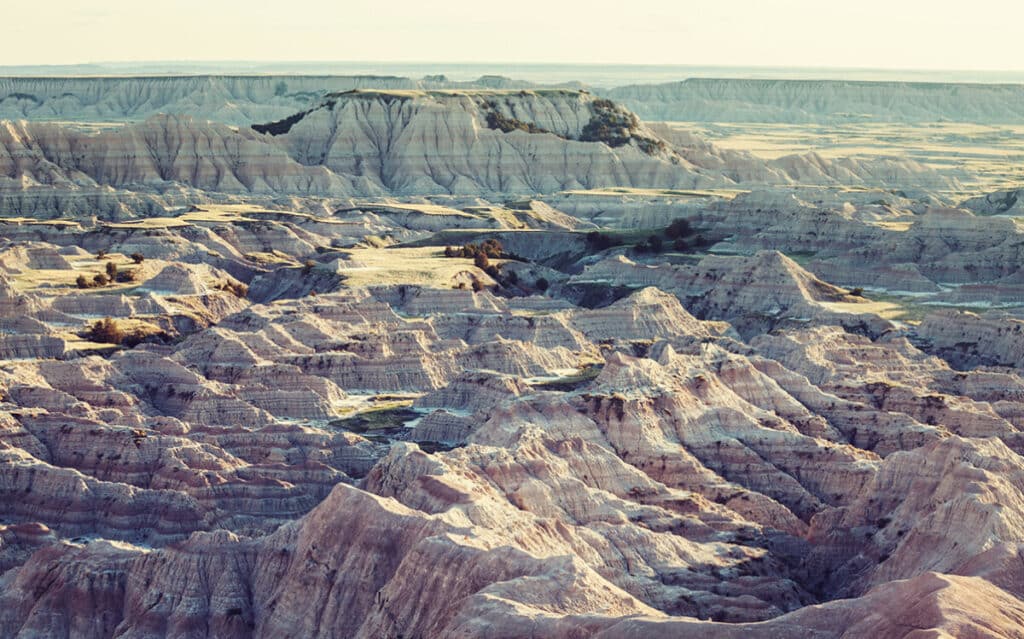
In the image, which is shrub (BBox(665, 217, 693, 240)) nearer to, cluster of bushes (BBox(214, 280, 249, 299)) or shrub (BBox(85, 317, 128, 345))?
cluster of bushes (BBox(214, 280, 249, 299))

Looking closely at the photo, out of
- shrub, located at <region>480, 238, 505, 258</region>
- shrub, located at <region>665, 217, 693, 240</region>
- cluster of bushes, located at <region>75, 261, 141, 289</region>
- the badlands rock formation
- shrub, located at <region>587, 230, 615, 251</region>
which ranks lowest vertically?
shrub, located at <region>587, 230, 615, 251</region>

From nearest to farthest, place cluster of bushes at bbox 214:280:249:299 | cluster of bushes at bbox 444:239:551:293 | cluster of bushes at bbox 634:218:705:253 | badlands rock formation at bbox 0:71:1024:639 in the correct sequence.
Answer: badlands rock formation at bbox 0:71:1024:639, cluster of bushes at bbox 214:280:249:299, cluster of bushes at bbox 444:239:551:293, cluster of bushes at bbox 634:218:705:253

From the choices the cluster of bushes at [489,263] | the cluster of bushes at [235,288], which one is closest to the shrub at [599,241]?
the cluster of bushes at [489,263]

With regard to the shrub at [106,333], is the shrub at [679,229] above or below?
below

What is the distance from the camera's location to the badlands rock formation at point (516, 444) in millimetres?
50344

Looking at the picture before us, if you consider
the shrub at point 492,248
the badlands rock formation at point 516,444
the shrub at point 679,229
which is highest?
the badlands rock formation at point 516,444

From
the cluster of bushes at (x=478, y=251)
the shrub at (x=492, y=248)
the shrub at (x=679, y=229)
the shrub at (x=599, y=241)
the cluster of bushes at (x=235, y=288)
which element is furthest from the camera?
the shrub at (x=679, y=229)

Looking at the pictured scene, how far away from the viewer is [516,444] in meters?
62.2

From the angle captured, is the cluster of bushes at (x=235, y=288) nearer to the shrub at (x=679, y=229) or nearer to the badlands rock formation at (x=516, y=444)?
the badlands rock formation at (x=516, y=444)

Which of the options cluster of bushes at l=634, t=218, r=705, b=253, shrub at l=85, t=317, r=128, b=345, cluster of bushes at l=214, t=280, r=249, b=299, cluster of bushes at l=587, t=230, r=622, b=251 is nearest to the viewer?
shrub at l=85, t=317, r=128, b=345

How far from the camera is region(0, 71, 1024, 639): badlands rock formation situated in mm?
50344

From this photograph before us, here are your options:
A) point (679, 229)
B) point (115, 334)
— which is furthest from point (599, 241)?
point (115, 334)

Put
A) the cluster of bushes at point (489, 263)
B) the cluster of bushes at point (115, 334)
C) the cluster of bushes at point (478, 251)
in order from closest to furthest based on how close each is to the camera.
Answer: the cluster of bushes at point (115, 334) → the cluster of bushes at point (489, 263) → the cluster of bushes at point (478, 251)

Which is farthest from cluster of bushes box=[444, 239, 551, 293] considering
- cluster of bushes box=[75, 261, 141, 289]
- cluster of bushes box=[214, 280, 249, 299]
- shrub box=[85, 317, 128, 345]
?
shrub box=[85, 317, 128, 345]
